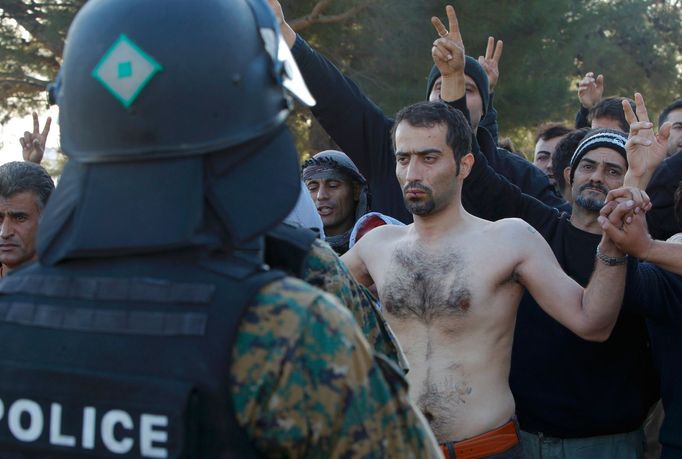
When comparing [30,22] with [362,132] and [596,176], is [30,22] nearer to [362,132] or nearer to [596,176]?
[362,132]

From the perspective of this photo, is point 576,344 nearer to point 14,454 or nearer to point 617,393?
point 617,393

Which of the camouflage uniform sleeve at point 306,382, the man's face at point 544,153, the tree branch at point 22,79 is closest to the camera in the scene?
the camouflage uniform sleeve at point 306,382

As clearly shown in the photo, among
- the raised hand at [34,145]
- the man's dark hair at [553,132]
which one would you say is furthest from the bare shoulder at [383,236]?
the man's dark hair at [553,132]

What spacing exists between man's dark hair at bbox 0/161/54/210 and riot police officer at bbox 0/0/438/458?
9.51 feet

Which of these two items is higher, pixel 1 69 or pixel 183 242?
pixel 1 69

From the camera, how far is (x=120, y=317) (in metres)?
1.37

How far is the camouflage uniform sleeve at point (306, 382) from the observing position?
1319 millimetres

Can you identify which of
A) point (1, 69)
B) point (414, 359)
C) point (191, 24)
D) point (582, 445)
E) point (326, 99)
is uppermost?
point (1, 69)

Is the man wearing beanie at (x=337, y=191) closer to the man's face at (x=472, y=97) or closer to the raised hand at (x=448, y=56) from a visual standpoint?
the man's face at (x=472, y=97)

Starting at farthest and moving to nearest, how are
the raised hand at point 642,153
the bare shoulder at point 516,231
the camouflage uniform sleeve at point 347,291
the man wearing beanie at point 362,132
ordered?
the man wearing beanie at point 362,132 → the raised hand at point 642,153 → the bare shoulder at point 516,231 → the camouflage uniform sleeve at point 347,291

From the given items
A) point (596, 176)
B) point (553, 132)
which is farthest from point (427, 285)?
point (553, 132)

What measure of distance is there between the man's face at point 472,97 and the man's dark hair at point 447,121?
3.96ft

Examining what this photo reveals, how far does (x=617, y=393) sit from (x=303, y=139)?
10.5 meters

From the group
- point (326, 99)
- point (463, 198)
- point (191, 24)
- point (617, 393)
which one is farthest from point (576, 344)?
point (191, 24)
